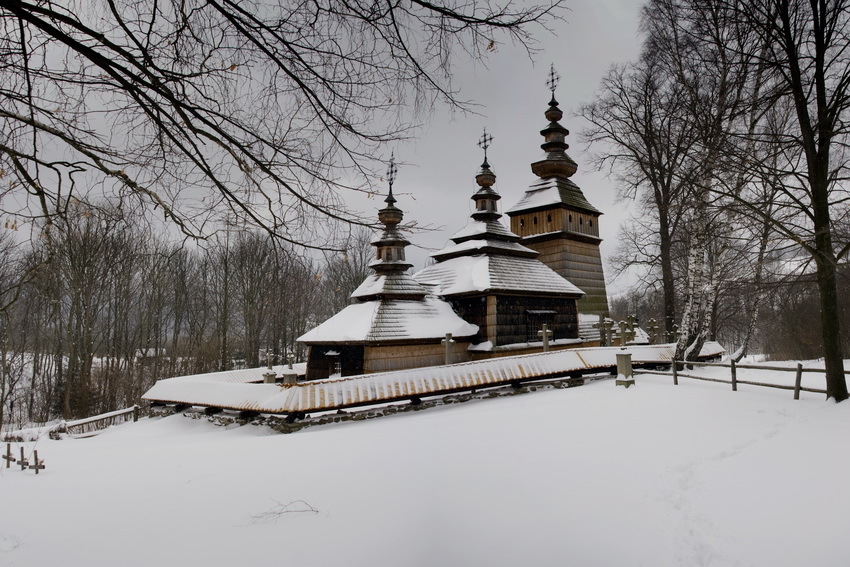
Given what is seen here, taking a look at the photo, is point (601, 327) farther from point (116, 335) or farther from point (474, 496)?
point (116, 335)

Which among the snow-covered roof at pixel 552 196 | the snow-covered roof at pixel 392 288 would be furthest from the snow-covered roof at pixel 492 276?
the snow-covered roof at pixel 552 196

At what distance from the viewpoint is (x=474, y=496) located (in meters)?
5.58

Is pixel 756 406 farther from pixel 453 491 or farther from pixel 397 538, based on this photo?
pixel 397 538

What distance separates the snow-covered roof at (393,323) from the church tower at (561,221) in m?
8.74

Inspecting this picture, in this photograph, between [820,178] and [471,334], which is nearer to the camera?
[820,178]

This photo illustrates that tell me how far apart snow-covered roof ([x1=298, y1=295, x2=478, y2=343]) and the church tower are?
8.74 metres

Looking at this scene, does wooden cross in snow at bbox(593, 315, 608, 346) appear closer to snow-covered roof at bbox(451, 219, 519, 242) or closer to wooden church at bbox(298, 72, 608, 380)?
wooden church at bbox(298, 72, 608, 380)

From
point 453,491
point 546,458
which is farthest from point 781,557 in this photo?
point 453,491

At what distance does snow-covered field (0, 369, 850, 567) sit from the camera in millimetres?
4387

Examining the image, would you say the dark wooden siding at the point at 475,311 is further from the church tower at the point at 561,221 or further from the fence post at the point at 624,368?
the church tower at the point at 561,221

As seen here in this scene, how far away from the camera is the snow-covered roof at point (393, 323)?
591 inches

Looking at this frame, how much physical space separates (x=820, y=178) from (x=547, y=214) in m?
15.6

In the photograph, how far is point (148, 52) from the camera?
315cm

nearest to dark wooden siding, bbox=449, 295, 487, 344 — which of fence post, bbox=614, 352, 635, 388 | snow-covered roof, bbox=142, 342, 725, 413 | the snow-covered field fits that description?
snow-covered roof, bbox=142, 342, 725, 413
